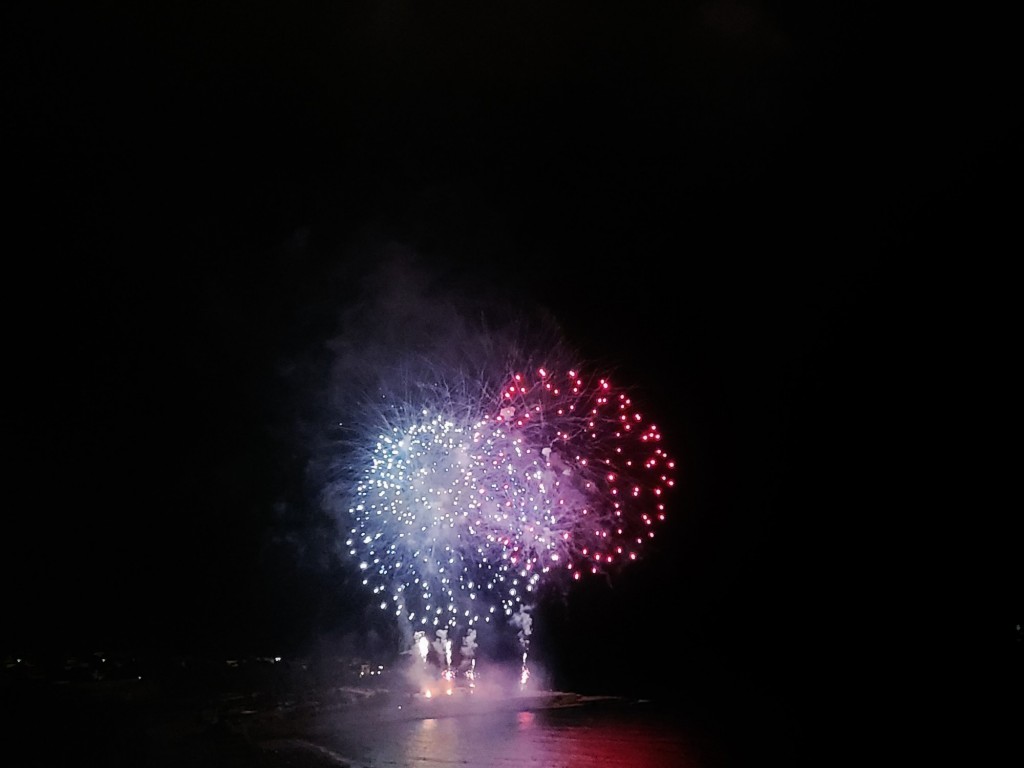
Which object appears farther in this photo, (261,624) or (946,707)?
(261,624)

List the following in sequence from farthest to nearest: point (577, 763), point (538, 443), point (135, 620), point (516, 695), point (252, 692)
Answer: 1. point (135, 620)
2. point (516, 695)
3. point (252, 692)
4. point (538, 443)
5. point (577, 763)

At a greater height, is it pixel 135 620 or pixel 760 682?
pixel 135 620

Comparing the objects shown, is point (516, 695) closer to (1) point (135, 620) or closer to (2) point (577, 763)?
(2) point (577, 763)

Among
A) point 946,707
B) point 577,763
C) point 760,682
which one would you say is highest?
point 760,682

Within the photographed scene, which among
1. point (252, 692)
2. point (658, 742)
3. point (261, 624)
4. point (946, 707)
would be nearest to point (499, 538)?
point (658, 742)

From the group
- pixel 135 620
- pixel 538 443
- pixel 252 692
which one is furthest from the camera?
pixel 135 620

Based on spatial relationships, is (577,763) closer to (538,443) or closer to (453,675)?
(538,443)
